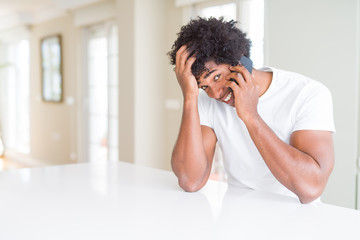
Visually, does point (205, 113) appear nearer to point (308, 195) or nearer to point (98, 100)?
point (308, 195)

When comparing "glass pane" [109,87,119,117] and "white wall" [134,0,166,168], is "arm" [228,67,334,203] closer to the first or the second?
"white wall" [134,0,166,168]

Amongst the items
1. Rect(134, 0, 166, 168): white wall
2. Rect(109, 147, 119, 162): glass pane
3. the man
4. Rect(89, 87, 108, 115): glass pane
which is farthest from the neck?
Rect(89, 87, 108, 115): glass pane

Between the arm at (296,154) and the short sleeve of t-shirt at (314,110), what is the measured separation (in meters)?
0.02

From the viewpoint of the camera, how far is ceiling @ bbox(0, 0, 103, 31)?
4742 millimetres

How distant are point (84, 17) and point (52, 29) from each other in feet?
3.63

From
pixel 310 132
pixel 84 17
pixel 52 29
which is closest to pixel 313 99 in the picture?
pixel 310 132

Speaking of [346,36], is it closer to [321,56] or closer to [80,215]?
[321,56]

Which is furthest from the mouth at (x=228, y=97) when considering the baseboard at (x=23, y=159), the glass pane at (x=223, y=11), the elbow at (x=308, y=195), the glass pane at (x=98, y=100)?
the baseboard at (x=23, y=159)

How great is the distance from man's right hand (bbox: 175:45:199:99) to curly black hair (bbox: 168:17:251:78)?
0.02m

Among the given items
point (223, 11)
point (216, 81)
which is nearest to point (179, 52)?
point (216, 81)

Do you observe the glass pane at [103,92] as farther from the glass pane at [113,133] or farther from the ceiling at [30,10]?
the ceiling at [30,10]

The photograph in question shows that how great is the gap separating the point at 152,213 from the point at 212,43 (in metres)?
0.62

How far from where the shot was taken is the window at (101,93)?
4355 millimetres

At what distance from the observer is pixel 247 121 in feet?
3.73
